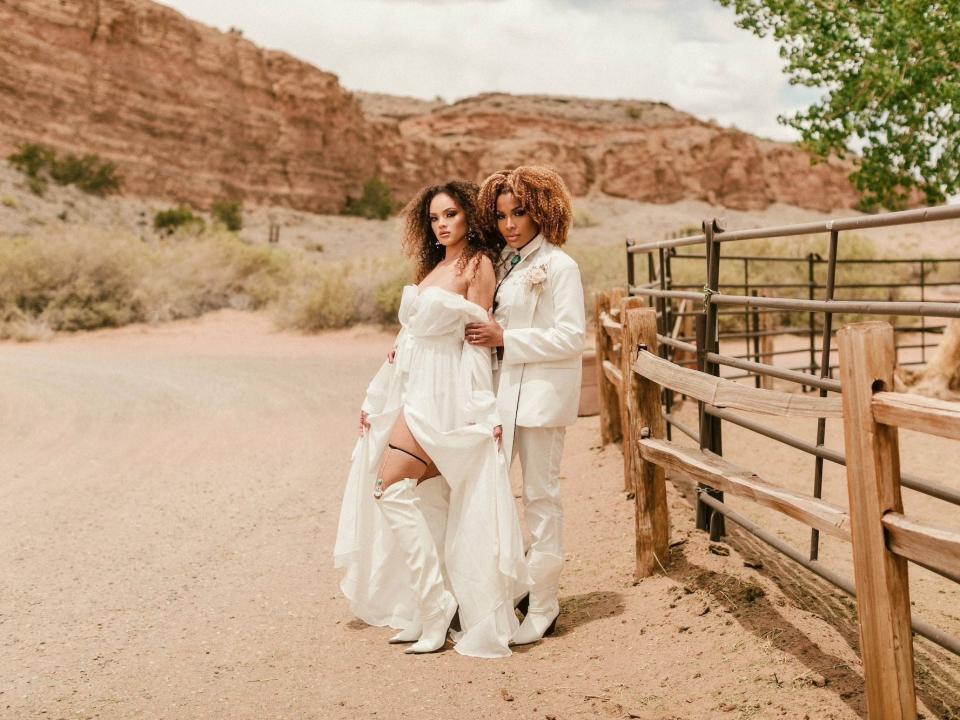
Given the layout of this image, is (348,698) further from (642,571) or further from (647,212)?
(647,212)

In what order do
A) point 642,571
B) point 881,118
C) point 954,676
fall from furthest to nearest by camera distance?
point 881,118
point 642,571
point 954,676

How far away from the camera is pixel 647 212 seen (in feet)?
196

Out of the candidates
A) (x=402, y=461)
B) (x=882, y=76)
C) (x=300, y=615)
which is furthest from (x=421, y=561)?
(x=882, y=76)

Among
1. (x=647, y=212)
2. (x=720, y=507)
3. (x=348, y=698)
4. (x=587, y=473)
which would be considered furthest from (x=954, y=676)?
(x=647, y=212)

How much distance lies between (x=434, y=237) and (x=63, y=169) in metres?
38.7

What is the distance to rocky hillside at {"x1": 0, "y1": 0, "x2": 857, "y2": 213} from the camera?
4100 cm

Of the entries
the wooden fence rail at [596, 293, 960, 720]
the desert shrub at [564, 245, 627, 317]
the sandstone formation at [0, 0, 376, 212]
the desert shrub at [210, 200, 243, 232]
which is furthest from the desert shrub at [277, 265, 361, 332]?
the sandstone formation at [0, 0, 376, 212]

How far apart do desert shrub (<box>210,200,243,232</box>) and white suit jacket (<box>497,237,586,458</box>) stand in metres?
38.6

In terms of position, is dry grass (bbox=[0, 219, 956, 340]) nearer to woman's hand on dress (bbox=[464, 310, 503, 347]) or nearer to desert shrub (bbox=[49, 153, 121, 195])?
woman's hand on dress (bbox=[464, 310, 503, 347])

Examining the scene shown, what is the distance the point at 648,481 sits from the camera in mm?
4191

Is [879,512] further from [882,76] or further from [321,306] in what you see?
[321,306]

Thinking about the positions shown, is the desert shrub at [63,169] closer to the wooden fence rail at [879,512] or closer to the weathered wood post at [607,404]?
the weathered wood post at [607,404]

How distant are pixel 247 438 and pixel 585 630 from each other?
16.5 feet

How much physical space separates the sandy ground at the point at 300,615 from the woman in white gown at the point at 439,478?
7.8 inches
